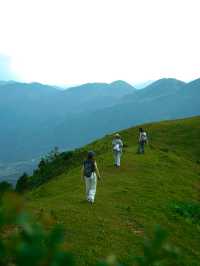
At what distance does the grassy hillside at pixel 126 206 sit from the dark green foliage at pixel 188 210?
0.43 metres

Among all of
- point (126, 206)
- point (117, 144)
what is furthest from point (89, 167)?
point (117, 144)

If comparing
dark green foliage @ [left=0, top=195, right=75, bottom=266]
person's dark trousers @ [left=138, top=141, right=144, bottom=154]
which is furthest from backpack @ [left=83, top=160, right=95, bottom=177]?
person's dark trousers @ [left=138, top=141, right=144, bottom=154]

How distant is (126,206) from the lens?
24.4 metres

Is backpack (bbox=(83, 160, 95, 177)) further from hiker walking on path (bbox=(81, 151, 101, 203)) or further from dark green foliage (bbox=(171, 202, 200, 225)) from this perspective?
dark green foliage (bbox=(171, 202, 200, 225))

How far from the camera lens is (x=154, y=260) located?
2492 millimetres

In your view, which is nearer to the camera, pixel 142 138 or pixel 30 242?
pixel 30 242

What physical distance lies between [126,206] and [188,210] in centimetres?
345

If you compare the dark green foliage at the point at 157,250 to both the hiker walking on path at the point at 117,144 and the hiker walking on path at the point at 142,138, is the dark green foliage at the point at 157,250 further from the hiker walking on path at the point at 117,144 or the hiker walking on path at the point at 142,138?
the hiker walking on path at the point at 142,138

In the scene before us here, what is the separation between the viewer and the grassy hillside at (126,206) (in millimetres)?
17859

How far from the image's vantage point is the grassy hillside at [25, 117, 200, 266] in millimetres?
17859

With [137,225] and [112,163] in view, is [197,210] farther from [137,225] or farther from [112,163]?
[112,163]

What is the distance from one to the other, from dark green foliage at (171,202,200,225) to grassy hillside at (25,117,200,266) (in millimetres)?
429

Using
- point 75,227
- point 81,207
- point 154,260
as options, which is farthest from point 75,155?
point 154,260

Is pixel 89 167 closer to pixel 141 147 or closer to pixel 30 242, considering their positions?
pixel 30 242
